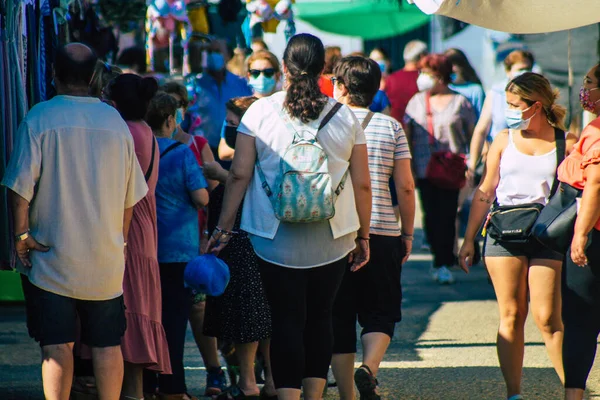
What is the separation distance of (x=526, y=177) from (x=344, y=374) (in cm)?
142

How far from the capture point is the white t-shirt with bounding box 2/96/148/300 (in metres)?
4.73

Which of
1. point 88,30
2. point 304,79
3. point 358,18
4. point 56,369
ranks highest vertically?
point 88,30

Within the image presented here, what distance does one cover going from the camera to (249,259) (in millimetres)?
5938

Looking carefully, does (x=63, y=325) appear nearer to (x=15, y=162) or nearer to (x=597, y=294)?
(x=15, y=162)

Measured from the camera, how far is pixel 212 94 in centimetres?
960

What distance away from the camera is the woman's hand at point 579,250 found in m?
4.91

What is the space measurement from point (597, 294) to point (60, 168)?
99.6 inches

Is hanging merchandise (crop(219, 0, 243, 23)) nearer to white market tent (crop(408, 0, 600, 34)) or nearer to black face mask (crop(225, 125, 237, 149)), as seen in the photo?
black face mask (crop(225, 125, 237, 149))

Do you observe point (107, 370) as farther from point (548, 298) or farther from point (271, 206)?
point (548, 298)

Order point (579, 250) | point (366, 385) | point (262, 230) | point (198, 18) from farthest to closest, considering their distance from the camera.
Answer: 1. point (198, 18)
2. point (366, 385)
3. point (262, 230)
4. point (579, 250)

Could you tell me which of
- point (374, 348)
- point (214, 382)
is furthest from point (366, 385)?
point (214, 382)

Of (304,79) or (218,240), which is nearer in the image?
(304,79)

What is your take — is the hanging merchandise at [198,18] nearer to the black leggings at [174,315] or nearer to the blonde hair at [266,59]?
the blonde hair at [266,59]

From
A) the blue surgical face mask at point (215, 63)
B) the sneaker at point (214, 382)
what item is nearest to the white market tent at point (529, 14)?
the sneaker at point (214, 382)
